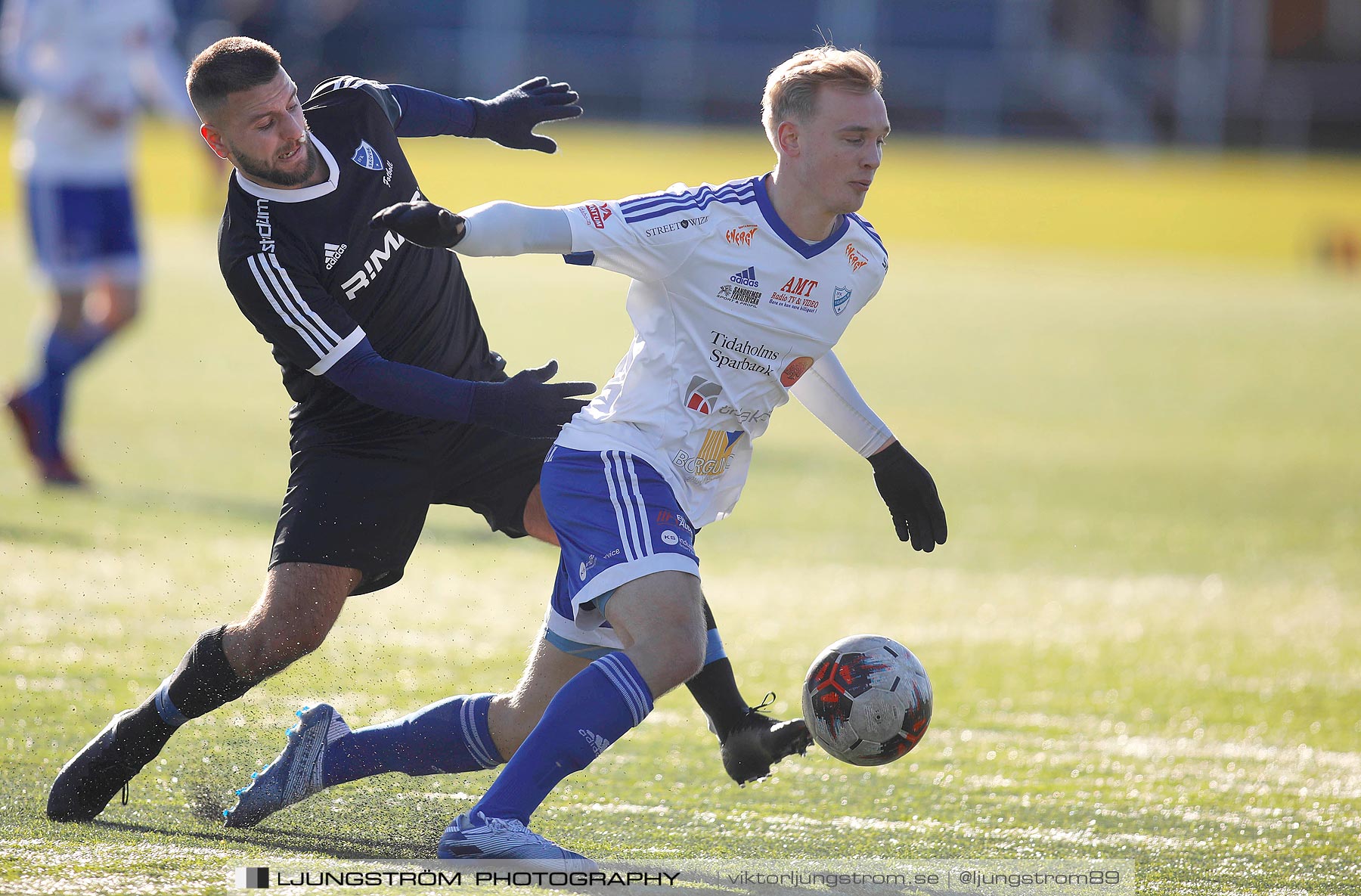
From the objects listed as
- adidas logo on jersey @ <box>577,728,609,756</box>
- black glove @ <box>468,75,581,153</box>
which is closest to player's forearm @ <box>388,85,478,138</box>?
black glove @ <box>468,75,581,153</box>

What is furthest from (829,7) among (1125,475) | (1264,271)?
(1125,475)

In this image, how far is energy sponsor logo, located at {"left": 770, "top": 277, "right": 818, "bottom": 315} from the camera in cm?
379

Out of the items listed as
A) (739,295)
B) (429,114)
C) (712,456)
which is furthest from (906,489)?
(429,114)

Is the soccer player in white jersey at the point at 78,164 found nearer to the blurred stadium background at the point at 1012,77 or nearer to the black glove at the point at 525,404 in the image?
the black glove at the point at 525,404

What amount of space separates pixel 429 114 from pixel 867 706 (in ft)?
6.78

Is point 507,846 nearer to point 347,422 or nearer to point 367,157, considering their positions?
point 347,422

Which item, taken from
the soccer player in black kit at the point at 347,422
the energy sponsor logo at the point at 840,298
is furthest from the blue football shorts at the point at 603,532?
the energy sponsor logo at the point at 840,298

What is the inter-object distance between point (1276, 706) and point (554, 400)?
3.12 m

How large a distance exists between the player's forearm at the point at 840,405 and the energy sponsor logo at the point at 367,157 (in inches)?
47.8

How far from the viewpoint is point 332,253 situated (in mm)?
4020

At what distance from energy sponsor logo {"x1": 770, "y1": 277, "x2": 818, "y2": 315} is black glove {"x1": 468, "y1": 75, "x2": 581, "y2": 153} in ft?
3.61

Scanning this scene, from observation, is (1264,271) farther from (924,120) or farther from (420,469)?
(420,469)

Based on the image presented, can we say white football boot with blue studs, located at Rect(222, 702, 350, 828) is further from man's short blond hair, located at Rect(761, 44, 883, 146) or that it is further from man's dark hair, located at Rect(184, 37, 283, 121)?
man's short blond hair, located at Rect(761, 44, 883, 146)

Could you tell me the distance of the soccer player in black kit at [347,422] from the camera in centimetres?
383
